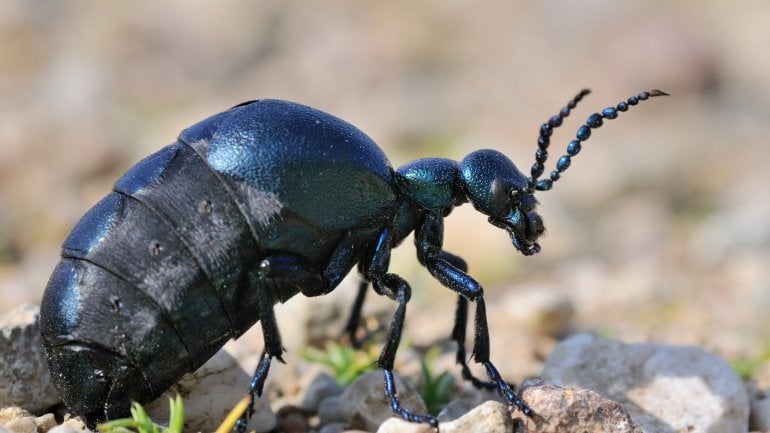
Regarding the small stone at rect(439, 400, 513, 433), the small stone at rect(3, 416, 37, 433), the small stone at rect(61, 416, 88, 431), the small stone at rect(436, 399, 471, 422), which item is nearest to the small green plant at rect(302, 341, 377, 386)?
the small stone at rect(436, 399, 471, 422)

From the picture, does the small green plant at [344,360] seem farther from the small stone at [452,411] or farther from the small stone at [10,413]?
the small stone at [10,413]

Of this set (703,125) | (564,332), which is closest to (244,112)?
(564,332)

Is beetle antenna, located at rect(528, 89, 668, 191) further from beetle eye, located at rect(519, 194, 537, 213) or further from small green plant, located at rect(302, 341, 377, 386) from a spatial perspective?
small green plant, located at rect(302, 341, 377, 386)

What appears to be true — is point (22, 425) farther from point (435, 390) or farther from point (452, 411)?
point (435, 390)

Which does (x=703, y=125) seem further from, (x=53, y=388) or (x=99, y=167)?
(x=53, y=388)

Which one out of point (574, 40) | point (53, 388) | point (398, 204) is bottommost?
point (53, 388)
